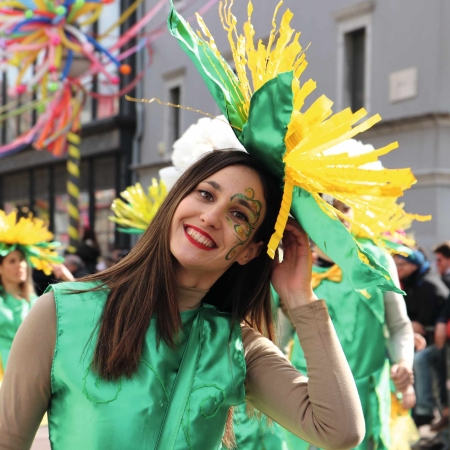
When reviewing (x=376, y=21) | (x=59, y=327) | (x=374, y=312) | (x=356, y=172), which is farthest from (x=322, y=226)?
(x=376, y=21)

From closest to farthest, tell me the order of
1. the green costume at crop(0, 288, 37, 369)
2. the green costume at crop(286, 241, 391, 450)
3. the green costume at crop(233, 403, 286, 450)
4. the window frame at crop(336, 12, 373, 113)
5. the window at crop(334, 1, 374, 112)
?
the green costume at crop(286, 241, 391, 450) → the green costume at crop(233, 403, 286, 450) → the green costume at crop(0, 288, 37, 369) → the window frame at crop(336, 12, 373, 113) → the window at crop(334, 1, 374, 112)

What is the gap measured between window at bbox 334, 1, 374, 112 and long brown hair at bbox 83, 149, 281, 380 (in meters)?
9.89

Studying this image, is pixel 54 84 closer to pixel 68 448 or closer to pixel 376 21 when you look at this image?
pixel 376 21

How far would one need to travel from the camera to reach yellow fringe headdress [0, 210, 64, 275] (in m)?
5.90

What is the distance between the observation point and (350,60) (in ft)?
40.0

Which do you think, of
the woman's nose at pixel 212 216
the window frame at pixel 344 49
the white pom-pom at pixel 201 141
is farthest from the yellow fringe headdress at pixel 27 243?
the window frame at pixel 344 49

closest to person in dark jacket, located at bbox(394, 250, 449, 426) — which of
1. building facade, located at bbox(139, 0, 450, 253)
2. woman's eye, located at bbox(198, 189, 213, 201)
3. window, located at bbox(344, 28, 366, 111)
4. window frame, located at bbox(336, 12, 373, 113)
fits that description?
building facade, located at bbox(139, 0, 450, 253)

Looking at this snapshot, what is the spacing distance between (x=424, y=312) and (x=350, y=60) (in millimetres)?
6558

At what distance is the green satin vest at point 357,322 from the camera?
13.2 feet

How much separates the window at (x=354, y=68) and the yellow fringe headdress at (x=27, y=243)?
6.88 meters

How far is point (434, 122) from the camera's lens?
10602mm

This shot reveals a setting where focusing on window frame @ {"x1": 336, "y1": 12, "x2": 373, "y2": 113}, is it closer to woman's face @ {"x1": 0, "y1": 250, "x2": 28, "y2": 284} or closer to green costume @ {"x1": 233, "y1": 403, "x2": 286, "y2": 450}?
woman's face @ {"x1": 0, "y1": 250, "x2": 28, "y2": 284}

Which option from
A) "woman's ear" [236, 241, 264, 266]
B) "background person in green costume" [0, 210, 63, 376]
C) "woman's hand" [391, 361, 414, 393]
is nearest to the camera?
"woman's ear" [236, 241, 264, 266]

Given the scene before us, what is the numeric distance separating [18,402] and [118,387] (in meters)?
0.21
